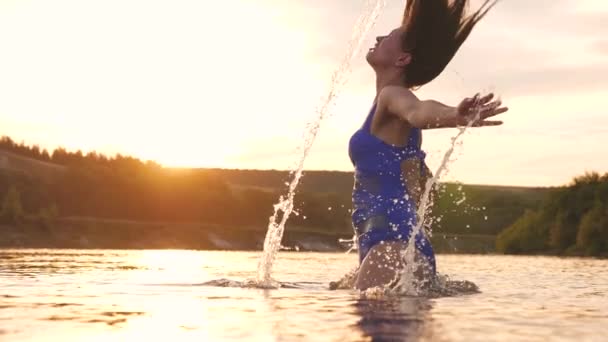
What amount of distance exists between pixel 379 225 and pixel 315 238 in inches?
1452

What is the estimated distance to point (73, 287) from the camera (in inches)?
282

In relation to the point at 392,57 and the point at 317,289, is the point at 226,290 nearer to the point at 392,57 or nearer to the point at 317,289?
the point at 317,289

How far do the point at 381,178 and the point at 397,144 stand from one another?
0.29m

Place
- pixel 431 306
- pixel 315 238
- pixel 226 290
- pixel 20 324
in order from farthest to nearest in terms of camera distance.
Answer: pixel 315 238, pixel 226 290, pixel 431 306, pixel 20 324

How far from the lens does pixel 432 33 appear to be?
7301mm

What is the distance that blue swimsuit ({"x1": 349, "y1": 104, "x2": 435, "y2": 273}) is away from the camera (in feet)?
23.3

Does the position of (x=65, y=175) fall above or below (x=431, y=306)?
above

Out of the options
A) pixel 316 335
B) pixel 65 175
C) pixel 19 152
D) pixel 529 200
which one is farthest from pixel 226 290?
pixel 529 200

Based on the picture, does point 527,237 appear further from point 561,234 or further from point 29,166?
point 29,166

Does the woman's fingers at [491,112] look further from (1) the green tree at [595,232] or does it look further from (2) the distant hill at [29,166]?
(2) the distant hill at [29,166]

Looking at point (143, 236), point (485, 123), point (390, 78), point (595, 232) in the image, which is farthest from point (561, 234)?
point (485, 123)

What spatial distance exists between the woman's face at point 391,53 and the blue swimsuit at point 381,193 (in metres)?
0.38

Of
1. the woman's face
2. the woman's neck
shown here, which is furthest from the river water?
the woman's face

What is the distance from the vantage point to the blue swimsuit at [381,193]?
7.11 m
